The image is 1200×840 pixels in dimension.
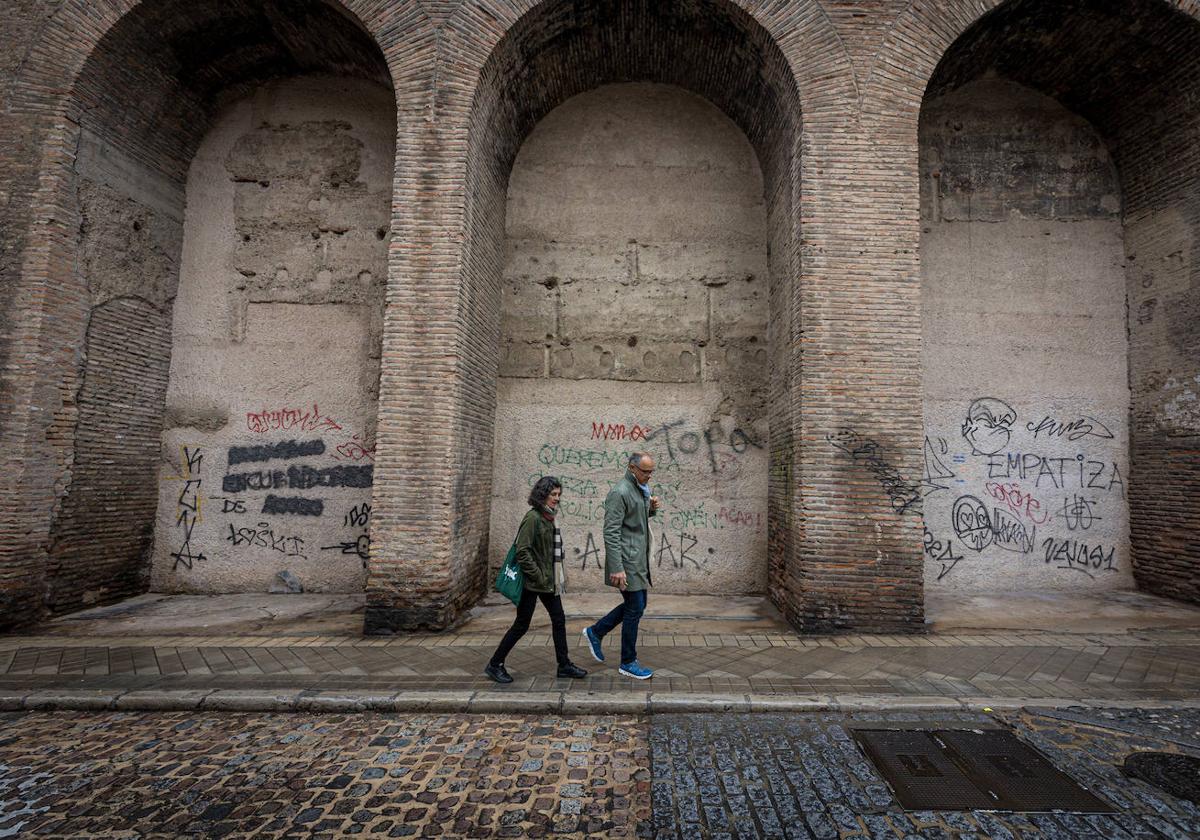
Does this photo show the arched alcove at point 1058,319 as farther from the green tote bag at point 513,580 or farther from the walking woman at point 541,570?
the green tote bag at point 513,580

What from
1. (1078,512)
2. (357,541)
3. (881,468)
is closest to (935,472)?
(1078,512)

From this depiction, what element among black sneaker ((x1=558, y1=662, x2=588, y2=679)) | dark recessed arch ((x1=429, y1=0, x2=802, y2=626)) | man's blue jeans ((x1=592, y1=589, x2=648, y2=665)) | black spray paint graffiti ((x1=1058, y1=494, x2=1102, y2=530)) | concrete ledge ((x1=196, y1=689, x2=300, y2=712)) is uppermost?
dark recessed arch ((x1=429, y1=0, x2=802, y2=626))

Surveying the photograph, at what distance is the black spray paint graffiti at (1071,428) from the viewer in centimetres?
782

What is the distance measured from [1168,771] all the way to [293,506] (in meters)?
8.69

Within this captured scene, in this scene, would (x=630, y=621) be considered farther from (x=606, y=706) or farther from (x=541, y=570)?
(x=541, y=570)

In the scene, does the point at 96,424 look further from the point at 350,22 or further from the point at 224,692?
the point at 350,22

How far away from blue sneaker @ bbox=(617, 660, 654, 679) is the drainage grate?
155 cm

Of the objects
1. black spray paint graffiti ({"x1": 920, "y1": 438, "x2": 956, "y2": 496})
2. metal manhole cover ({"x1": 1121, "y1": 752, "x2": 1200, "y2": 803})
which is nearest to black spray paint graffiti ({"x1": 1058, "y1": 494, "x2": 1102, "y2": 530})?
black spray paint graffiti ({"x1": 920, "y1": 438, "x2": 956, "y2": 496})

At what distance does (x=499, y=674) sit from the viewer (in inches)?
179

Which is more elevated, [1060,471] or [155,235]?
[155,235]

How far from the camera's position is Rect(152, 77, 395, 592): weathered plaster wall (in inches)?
301

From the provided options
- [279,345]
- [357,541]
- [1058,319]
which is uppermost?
[1058,319]

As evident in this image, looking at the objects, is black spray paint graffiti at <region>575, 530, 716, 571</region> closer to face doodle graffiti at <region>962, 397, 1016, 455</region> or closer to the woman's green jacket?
the woman's green jacket

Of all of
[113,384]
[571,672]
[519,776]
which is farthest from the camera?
[113,384]
